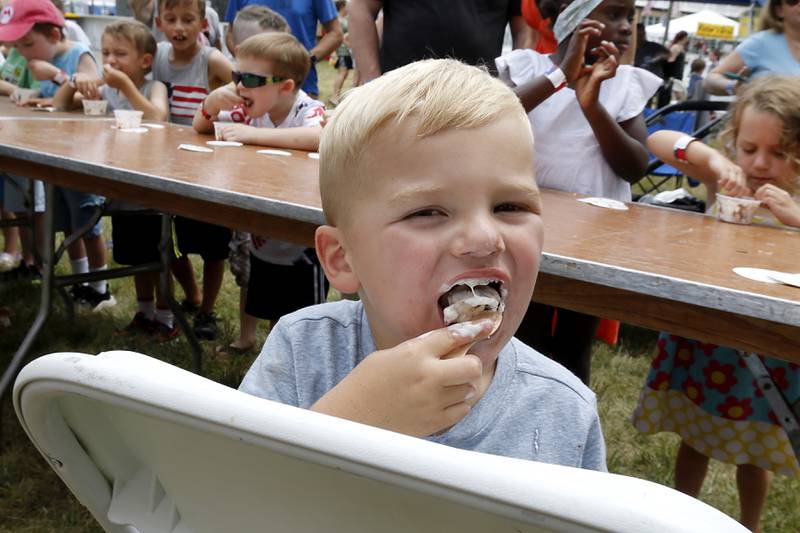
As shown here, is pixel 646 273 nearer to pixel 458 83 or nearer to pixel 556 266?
pixel 556 266

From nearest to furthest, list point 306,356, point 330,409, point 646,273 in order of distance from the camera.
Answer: point 330,409 → point 306,356 → point 646,273

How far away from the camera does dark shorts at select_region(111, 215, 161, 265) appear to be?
3.92 meters

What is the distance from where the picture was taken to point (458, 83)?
96cm

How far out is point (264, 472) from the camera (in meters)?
0.56

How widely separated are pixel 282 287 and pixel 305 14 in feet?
8.05

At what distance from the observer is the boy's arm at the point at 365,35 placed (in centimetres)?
361

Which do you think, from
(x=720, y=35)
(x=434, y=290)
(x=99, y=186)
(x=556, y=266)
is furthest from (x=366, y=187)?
(x=720, y=35)

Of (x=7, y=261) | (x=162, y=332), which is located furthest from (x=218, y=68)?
(x=7, y=261)

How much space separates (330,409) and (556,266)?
2.21 feet

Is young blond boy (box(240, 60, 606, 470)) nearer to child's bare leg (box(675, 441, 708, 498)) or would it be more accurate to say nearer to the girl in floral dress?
the girl in floral dress

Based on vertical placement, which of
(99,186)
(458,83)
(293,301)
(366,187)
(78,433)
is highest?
(458,83)

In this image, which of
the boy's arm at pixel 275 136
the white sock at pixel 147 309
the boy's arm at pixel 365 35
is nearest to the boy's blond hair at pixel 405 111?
the boy's arm at pixel 275 136

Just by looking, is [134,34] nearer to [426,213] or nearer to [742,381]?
[742,381]

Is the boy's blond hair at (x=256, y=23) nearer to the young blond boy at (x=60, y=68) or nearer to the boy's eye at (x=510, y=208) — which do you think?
the young blond boy at (x=60, y=68)
